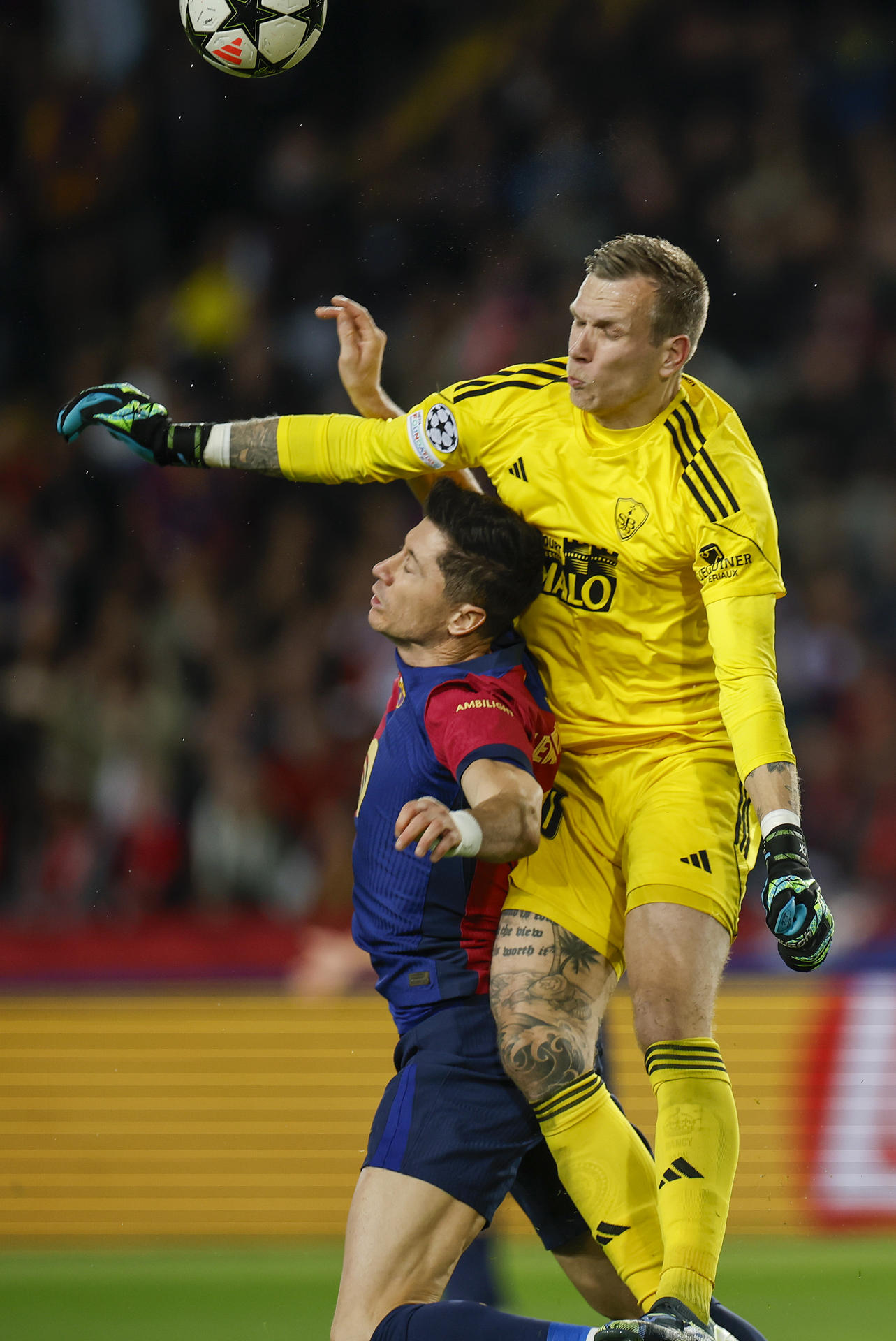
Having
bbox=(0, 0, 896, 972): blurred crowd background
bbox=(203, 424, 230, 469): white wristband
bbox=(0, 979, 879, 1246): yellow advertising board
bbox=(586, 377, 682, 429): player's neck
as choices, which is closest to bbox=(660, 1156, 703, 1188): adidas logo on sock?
bbox=(586, 377, 682, 429): player's neck

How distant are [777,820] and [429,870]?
87cm

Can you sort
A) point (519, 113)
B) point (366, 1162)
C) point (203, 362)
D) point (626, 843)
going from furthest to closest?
point (519, 113)
point (203, 362)
point (626, 843)
point (366, 1162)

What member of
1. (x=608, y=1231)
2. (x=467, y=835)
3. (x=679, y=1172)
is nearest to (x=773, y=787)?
(x=467, y=835)

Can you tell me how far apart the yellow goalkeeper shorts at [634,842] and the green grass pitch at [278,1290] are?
264 cm

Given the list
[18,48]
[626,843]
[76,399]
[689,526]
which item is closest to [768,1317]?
[626,843]

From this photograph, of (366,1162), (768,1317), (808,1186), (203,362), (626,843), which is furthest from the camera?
(203,362)

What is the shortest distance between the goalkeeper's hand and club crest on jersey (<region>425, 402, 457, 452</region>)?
144cm

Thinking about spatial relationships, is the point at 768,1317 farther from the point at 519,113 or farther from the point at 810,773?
the point at 519,113

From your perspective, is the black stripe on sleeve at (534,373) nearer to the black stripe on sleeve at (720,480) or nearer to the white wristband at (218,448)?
the black stripe on sleeve at (720,480)

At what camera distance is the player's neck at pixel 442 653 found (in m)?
4.31

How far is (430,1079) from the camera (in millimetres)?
4004

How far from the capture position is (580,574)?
4371 millimetres

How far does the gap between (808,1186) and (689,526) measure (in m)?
4.38

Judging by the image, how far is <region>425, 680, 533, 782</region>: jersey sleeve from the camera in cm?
386
